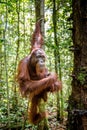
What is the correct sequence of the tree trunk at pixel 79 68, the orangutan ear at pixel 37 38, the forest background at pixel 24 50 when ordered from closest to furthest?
the tree trunk at pixel 79 68 → the orangutan ear at pixel 37 38 → the forest background at pixel 24 50

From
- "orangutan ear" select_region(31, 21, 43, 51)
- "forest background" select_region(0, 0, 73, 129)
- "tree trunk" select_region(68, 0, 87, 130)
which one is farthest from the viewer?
"forest background" select_region(0, 0, 73, 129)

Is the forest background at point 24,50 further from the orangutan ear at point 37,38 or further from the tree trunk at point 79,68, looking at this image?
the tree trunk at point 79,68

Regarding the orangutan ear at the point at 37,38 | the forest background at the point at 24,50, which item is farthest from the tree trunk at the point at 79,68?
the forest background at the point at 24,50

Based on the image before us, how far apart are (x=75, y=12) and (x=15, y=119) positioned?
356 centimetres

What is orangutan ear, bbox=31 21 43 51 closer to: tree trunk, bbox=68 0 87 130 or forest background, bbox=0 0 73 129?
forest background, bbox=0 0 73 129

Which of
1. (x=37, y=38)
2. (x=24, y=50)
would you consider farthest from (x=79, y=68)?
(x=24, y=50)

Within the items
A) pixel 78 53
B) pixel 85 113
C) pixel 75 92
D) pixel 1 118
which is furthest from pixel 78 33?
pixel 1 118

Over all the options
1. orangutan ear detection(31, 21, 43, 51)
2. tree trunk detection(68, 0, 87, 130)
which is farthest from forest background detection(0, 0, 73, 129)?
tree trunk detection(68, 0, 87, 130)

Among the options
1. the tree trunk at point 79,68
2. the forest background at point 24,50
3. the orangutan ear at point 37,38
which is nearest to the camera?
the tree trunk at point 79,68

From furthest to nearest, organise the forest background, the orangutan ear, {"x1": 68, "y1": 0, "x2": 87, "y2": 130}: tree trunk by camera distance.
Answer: the forest background < the orangutan ear < {"x1": 68, "y1": 0, "x2": 87, "y2": 130}: tree trunk

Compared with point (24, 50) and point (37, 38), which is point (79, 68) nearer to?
point (37, 38)

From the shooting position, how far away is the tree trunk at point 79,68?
2125 mm

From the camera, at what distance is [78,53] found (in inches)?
85.1

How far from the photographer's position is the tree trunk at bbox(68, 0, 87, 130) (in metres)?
2.12
